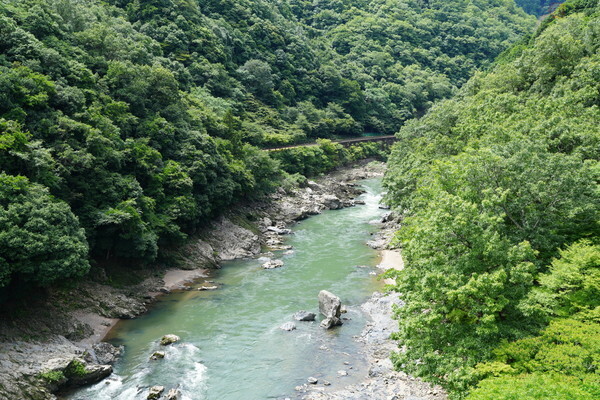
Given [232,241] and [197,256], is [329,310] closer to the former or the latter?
[197,256]

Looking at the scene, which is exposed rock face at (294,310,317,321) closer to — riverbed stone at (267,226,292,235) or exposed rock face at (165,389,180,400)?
exposed rock face at (165,389,180,400)

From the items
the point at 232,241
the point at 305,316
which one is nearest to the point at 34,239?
the point at 305,316

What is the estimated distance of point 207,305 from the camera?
31.3 metres

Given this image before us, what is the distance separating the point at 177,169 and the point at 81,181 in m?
10.6

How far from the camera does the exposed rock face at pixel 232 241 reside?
42.7 metres

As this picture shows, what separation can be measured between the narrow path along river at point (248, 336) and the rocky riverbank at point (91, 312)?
1194mm

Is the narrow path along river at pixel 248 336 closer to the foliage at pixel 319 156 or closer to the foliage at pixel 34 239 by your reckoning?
the foliage at pixel 34 239

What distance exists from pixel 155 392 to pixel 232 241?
2448 cm

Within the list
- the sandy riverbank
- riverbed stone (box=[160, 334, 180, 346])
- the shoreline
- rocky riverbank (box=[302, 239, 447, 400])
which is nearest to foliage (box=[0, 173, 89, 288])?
riverbed stone (box=[160, 334, 180, 346])

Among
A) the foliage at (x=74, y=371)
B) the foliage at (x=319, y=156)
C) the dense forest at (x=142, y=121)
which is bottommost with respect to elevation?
the foliage at (x=74, y=371)

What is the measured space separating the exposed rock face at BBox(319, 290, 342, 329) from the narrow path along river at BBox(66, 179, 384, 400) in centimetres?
58

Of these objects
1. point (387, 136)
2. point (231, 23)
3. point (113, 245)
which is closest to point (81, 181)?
point (113, 245)

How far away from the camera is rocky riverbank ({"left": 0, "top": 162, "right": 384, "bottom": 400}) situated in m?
20.5

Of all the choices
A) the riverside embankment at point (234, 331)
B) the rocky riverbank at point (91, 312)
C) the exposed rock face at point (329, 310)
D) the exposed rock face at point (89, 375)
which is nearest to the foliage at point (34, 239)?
the rocky riverbank at point (91, 312)
